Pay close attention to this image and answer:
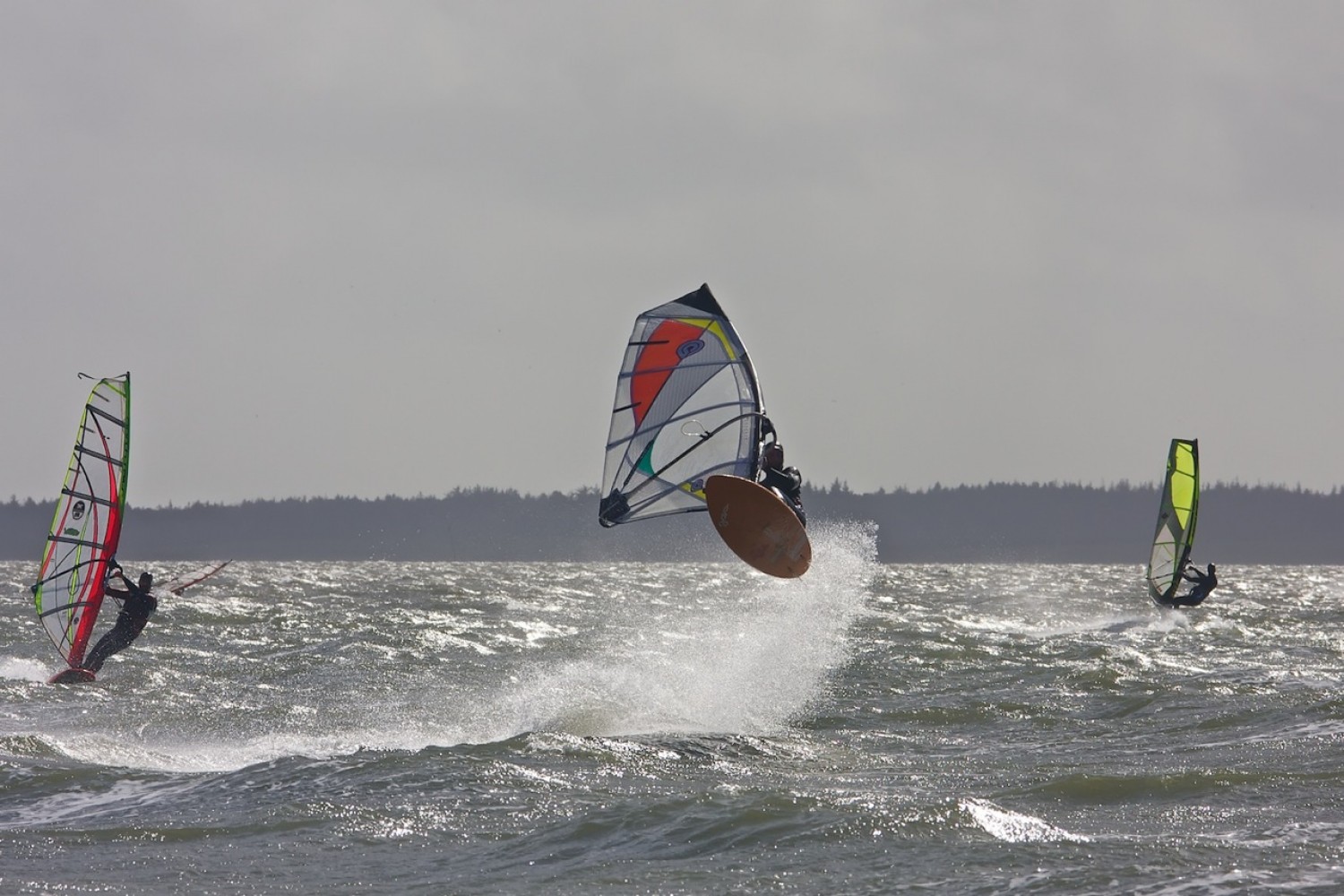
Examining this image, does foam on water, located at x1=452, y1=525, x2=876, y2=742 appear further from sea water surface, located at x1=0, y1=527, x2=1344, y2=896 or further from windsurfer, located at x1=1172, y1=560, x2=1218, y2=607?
windsurfer, located at x1=1172, y1=560, x2=1218, y2=607

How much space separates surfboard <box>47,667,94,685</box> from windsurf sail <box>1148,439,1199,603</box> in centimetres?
1866

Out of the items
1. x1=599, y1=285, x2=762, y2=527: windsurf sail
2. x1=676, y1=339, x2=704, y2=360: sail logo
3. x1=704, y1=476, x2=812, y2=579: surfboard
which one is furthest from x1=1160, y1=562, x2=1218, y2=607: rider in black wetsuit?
x1=676, y1=339, x2=704, y2=360: sail logo

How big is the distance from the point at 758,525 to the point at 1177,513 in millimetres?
17855

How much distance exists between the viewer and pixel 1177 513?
27.1m

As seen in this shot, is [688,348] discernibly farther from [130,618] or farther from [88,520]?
[130,618]

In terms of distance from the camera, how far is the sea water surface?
24.6ft

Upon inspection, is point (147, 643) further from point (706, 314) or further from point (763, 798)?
point (763, 798)

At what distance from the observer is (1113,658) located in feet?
60.1

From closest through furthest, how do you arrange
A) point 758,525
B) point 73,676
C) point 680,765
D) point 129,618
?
point 680,765 → point 758,525 → point 129,618 → point 73,676

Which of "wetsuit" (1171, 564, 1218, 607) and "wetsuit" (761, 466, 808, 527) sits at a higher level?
"wetsuit" (761, 466, 808, 527)

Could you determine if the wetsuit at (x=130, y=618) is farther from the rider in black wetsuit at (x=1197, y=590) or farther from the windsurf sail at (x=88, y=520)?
the rider in black wetsuit at (x=1197, y=590)

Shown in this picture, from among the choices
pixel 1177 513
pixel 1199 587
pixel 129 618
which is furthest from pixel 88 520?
pixel 1199 587

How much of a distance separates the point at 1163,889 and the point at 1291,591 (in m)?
48.6

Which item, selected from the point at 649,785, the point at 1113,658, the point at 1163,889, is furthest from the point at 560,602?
the point at 1163,889
